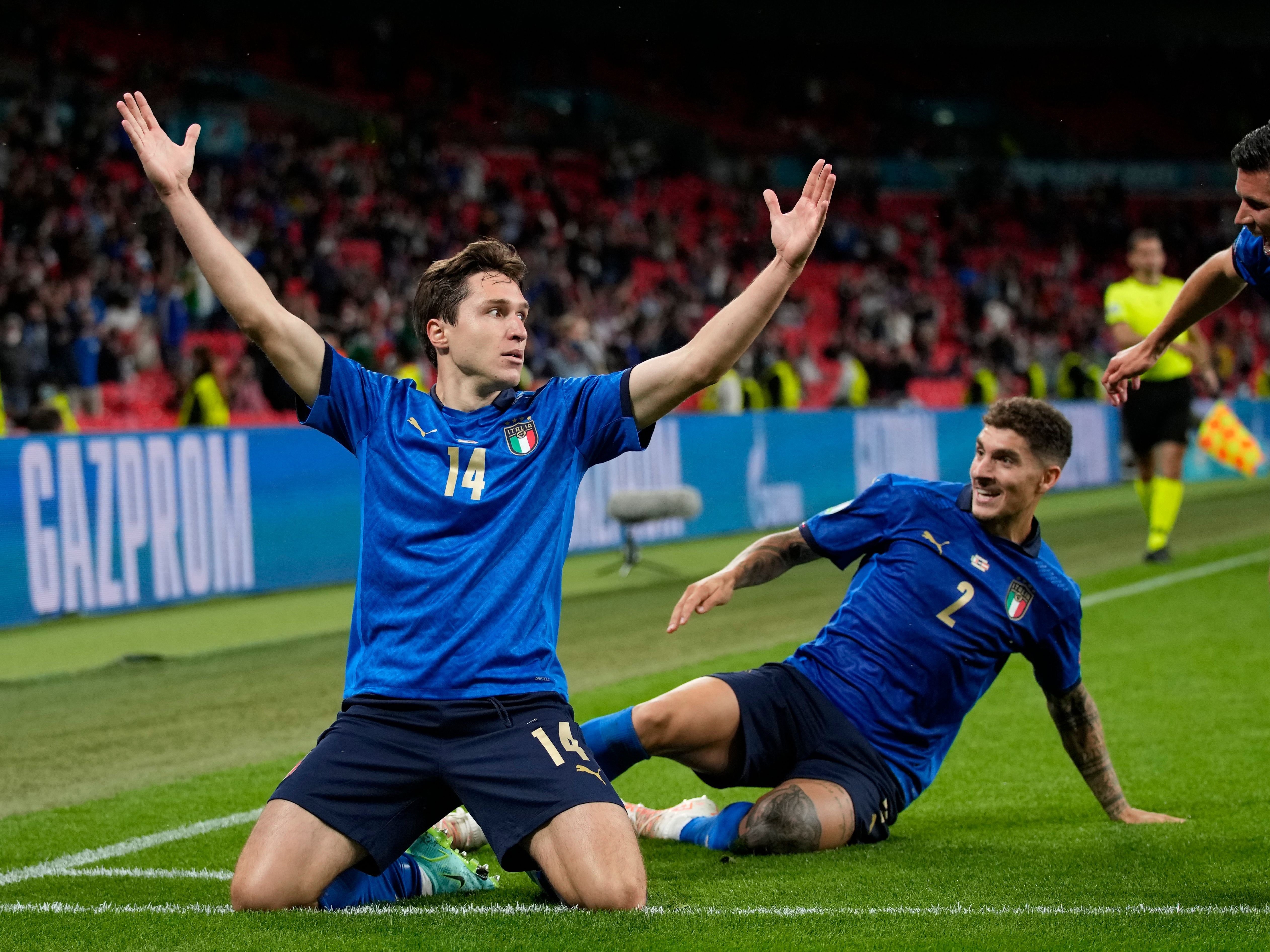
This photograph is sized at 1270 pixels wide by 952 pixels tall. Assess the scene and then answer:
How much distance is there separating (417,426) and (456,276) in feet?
1.38

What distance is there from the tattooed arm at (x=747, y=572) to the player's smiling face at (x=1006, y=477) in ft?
1.78

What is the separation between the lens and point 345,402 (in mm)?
4047

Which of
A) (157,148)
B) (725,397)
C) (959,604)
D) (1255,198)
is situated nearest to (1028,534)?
(959,604)

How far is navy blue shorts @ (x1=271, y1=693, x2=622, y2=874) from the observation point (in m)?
3.77

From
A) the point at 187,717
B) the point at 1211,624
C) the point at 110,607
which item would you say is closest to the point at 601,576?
the point at 110,607

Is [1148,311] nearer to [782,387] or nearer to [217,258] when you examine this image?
[782,387]

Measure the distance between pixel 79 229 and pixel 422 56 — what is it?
52.2 ft

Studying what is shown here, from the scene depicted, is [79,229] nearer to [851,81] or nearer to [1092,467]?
[1092,467]

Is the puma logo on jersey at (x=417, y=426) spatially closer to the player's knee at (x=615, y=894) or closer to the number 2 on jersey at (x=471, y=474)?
the number 2 on jersey at (x=471, y=474)

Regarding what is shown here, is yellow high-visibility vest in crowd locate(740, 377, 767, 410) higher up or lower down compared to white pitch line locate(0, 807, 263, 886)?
higher up

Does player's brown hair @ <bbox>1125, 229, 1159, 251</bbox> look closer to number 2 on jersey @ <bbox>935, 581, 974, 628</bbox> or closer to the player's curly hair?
number 2 on jersey @ <bbox>935, 581, 974, 628</bbox>

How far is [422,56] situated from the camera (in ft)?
109

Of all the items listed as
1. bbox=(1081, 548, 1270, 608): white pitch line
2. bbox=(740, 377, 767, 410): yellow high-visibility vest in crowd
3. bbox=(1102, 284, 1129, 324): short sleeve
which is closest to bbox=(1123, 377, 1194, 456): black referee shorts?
bbox=(1102, 284, 1129, 324): short sleeve

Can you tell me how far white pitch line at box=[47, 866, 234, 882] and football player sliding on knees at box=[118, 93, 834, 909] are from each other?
0.62 metres
